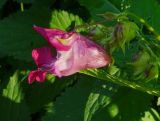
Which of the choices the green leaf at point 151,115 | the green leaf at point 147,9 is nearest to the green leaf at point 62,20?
the green leaf at point 147,9

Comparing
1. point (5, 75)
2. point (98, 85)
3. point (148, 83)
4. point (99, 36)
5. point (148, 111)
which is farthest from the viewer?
point (5, 75)

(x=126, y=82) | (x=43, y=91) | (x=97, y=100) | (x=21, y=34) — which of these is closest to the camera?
(x=126, y=82)

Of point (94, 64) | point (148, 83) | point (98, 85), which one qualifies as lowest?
point (98, 85)

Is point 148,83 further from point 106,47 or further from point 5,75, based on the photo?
point 5,75

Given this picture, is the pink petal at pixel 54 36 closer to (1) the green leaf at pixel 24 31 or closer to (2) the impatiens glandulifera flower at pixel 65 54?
(2) the impatiens glandulifera flower at pixel 65 54

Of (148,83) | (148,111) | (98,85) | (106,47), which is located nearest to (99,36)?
(106,47)

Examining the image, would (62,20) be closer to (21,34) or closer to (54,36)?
(21,34)

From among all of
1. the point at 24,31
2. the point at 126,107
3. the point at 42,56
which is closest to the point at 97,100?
the point at 126,107
